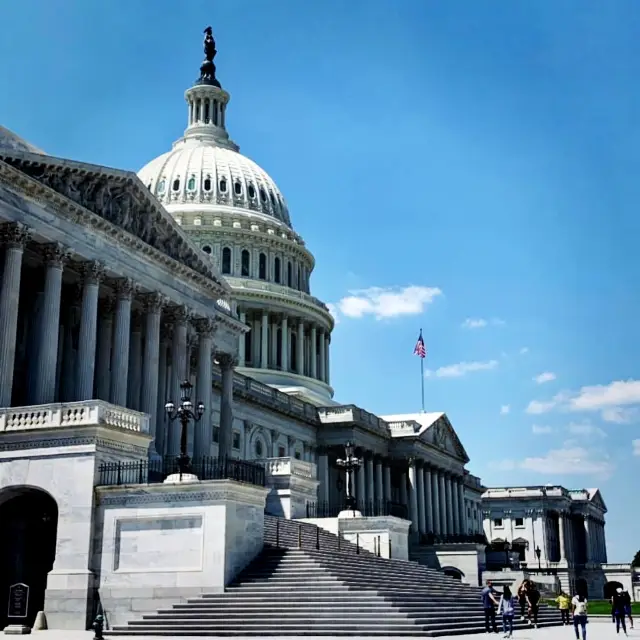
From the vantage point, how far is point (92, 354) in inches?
1911

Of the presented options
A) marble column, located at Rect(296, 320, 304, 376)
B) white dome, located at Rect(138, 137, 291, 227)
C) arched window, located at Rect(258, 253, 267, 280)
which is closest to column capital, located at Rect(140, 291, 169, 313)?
marble column, located at Rect(296, 320, 304, 376)

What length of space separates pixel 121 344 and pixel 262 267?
220ft

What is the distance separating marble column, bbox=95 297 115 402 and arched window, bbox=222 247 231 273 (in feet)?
199

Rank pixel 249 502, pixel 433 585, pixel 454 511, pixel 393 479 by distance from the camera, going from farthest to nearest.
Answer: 1. pixel 454 511
2. pixel 393 479
3. pixel 433 585
4. pixel 249 502

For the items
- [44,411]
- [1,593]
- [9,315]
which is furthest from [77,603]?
[9,315]

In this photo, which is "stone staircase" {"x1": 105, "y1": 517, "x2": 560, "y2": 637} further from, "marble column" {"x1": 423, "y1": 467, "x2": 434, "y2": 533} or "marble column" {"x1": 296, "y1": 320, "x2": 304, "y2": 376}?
"marble column" {"x1": 296, "y1": 320, "x2": 304, "y2": 376}

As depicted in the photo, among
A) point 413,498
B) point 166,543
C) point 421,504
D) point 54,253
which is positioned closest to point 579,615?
point 166,543

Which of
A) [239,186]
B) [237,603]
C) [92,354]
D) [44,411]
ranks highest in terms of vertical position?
[239,186]

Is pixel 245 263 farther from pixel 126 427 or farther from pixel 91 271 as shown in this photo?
pixel 126 427

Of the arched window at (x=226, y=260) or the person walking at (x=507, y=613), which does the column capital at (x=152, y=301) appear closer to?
the person walking at (x=507, y=613)

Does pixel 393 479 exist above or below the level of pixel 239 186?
below

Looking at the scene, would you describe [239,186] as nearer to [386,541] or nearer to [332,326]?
[332,326]

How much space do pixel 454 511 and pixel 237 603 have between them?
90.3 meters

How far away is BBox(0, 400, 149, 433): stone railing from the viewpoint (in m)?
37.1
